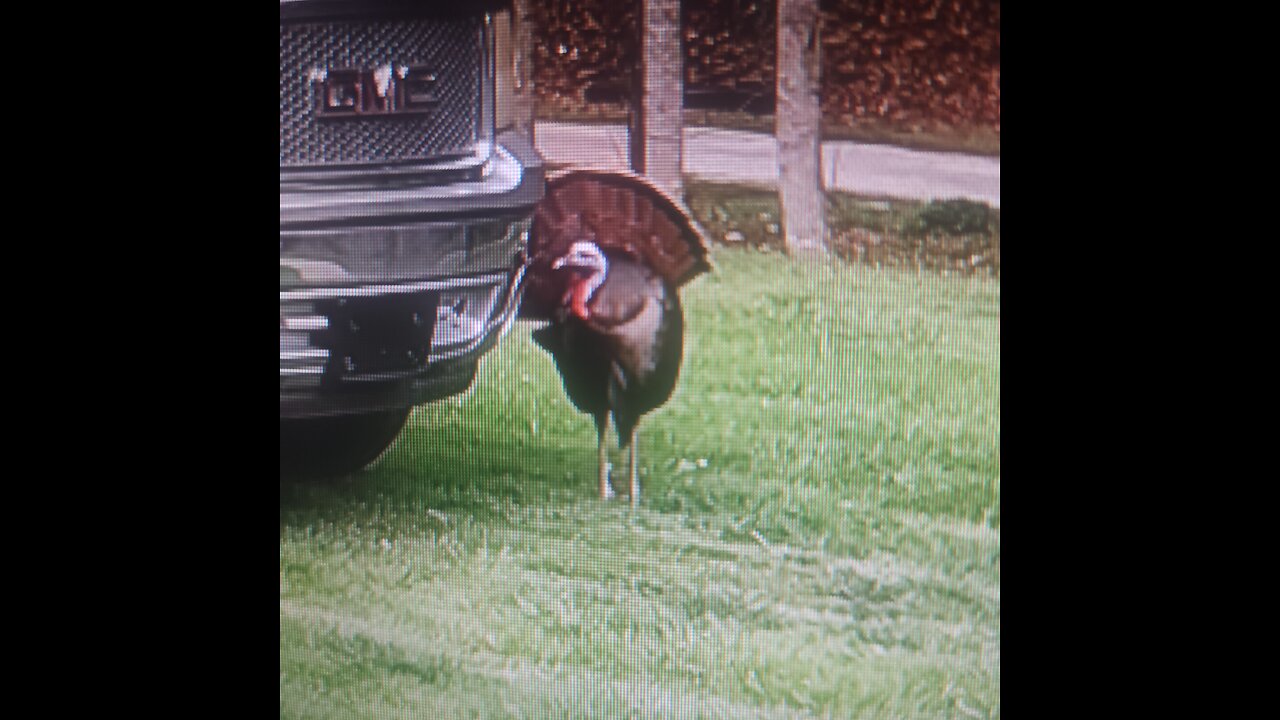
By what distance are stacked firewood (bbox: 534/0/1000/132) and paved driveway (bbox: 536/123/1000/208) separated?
0.16 ft

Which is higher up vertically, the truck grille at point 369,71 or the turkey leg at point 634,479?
the truck grille at point 369,71

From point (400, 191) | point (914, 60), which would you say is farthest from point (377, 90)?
point (914, 60)

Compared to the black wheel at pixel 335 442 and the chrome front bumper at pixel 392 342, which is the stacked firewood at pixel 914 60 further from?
the black wheel at pixel 335 442

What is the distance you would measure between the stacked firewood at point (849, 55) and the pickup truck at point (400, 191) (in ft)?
0.51

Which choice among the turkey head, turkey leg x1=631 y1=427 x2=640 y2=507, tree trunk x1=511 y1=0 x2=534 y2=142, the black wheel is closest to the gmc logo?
tree trunk x1=511 y1=0 x2=534 y2=142

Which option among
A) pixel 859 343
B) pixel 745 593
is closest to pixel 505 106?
pixel 859 343

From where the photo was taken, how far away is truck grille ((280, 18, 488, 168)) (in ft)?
6.46

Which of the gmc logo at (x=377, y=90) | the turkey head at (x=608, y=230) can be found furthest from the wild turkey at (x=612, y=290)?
the gmc logo at (x=377, y=90)

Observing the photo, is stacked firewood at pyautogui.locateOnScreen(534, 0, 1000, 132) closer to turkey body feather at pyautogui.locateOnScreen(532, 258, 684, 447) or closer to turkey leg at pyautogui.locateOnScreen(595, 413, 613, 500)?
turkey body feather at pyautogui.locateOnScreen(532, 258, 684, 447)

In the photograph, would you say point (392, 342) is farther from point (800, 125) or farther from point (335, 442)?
point (800, 125)

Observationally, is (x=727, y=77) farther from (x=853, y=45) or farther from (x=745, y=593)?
(x=745, y=593)

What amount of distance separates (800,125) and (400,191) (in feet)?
2.20

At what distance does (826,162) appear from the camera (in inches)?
70.0

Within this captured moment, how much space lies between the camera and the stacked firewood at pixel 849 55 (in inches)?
67.2
